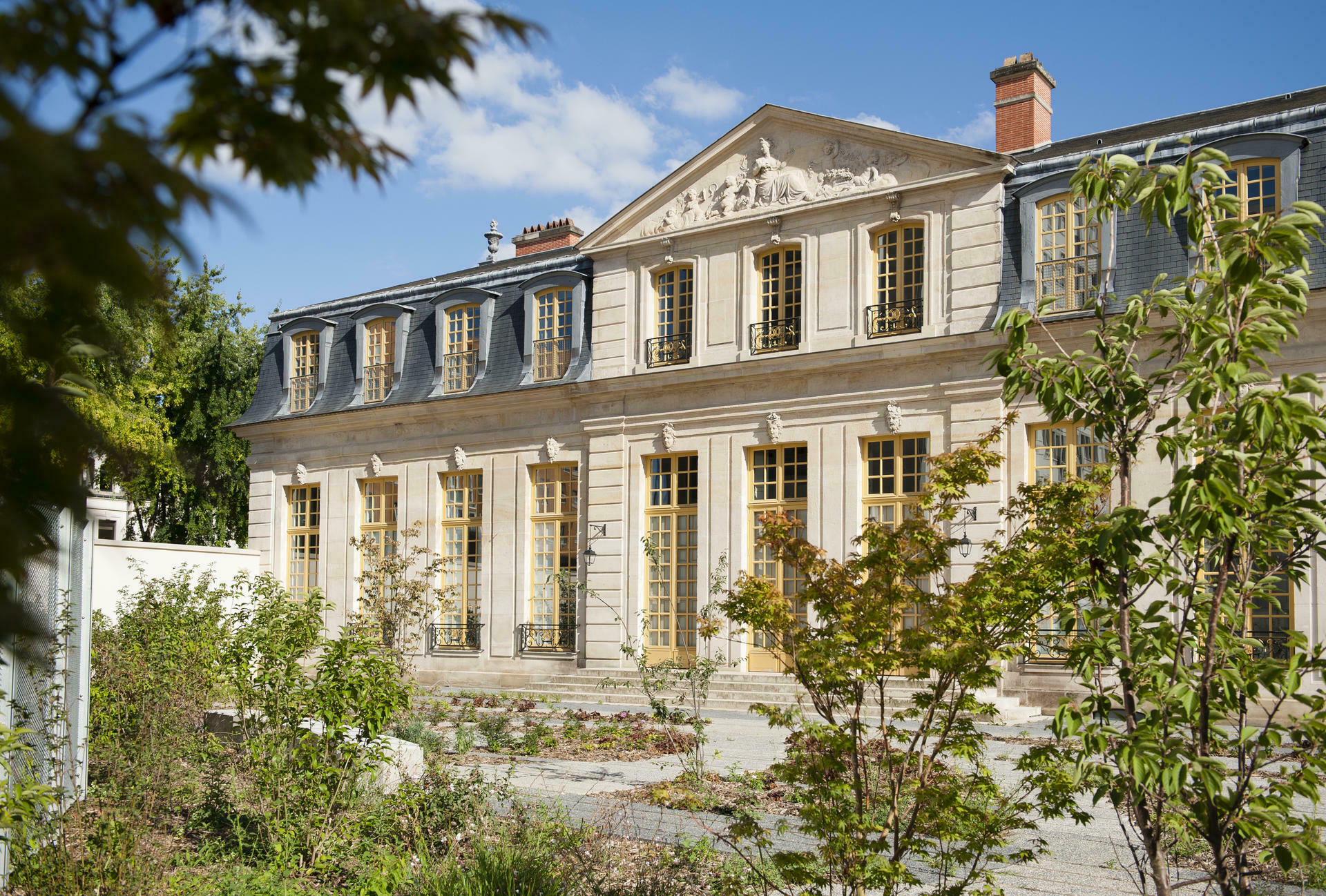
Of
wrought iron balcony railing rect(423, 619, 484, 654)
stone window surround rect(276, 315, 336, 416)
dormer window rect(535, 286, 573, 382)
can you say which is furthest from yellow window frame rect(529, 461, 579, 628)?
stone window surround rect(276, 315, 336, 416)

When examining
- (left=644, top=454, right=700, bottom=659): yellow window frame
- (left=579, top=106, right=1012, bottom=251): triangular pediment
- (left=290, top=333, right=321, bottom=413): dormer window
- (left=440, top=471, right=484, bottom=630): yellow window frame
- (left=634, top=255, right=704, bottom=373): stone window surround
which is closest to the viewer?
(left=579, top=106, right=1012, bottom=251): triangular pediment

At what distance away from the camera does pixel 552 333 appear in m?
24.1

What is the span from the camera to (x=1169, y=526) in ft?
12.9

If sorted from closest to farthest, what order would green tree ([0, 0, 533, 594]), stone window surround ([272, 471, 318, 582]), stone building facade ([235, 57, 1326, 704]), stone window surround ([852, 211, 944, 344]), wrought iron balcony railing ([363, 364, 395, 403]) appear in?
green tree ([0, 0, 533, 594]) < stone building facade ([235, 57, 1326, 704]) < stone window surround ([852, 211, 944, 344]) < wrought iron balcony railing ([363, 364, 395, 403]) < stone window surround ([272, 471, 318, 582])

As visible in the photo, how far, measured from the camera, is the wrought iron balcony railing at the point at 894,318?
19.4 m

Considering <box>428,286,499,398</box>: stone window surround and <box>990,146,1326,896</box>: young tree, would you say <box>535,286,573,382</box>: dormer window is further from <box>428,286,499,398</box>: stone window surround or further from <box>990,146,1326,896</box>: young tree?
<box>990,146,1326,896</box>: young tree

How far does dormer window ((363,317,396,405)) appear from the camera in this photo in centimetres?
2666

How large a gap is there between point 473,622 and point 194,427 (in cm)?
1526

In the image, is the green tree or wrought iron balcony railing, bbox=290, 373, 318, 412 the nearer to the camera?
the green tree

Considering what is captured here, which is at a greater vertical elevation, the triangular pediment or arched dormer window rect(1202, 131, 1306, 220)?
the triangular pediment

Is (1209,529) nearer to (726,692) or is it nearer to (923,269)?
(923,269)

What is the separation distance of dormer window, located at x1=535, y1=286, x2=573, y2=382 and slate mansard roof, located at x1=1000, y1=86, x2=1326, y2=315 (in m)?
9.55

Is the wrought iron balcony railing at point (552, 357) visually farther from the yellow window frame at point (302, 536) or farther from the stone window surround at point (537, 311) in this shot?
the yellow window frame at point (302, 536)

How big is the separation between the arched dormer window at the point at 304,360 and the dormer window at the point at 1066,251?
17905mm
